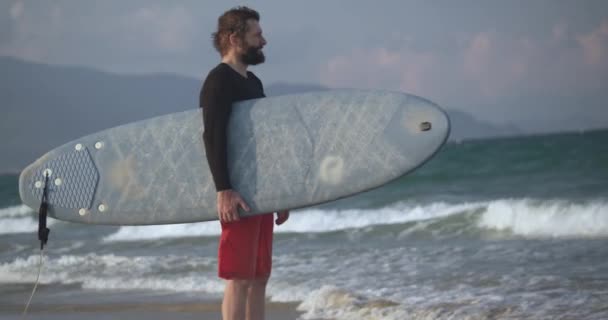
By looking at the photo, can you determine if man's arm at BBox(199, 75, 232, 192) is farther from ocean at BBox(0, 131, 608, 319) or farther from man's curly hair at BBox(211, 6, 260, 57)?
ocean at BBox(0, 131, 608, 319)

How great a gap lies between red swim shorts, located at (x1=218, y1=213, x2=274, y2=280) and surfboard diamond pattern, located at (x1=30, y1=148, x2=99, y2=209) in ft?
2.27

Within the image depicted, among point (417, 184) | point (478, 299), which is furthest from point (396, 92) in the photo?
point (417, 184)

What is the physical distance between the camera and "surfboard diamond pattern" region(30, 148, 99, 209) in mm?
2594

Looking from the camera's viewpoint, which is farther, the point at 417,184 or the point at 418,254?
the point at 417,184

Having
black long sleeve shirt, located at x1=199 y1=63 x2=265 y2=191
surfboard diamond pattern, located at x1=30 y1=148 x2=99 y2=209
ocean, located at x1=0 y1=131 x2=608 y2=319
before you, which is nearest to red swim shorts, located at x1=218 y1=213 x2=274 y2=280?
black long sleeve shirt, located at x1=199 y1=63 x2=265 y2=191

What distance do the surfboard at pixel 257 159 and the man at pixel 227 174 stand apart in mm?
117

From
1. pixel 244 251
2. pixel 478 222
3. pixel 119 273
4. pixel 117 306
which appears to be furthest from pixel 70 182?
pixel 478 222

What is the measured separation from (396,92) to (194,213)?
→ 0.78m

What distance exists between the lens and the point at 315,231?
9.11 metres

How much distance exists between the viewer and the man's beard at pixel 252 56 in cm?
217

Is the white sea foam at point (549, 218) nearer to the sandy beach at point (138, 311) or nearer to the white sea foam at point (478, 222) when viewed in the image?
the white sea foam at point (478, 222)

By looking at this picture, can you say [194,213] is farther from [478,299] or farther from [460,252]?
[460,252]

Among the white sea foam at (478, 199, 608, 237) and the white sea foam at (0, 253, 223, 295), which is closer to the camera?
the white sea foam at (0, 253, 223, 295)

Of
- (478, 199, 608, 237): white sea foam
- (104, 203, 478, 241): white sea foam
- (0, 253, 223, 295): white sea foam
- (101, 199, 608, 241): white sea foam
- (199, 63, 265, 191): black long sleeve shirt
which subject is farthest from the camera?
(104, 203, 478, 241): white sea foam
